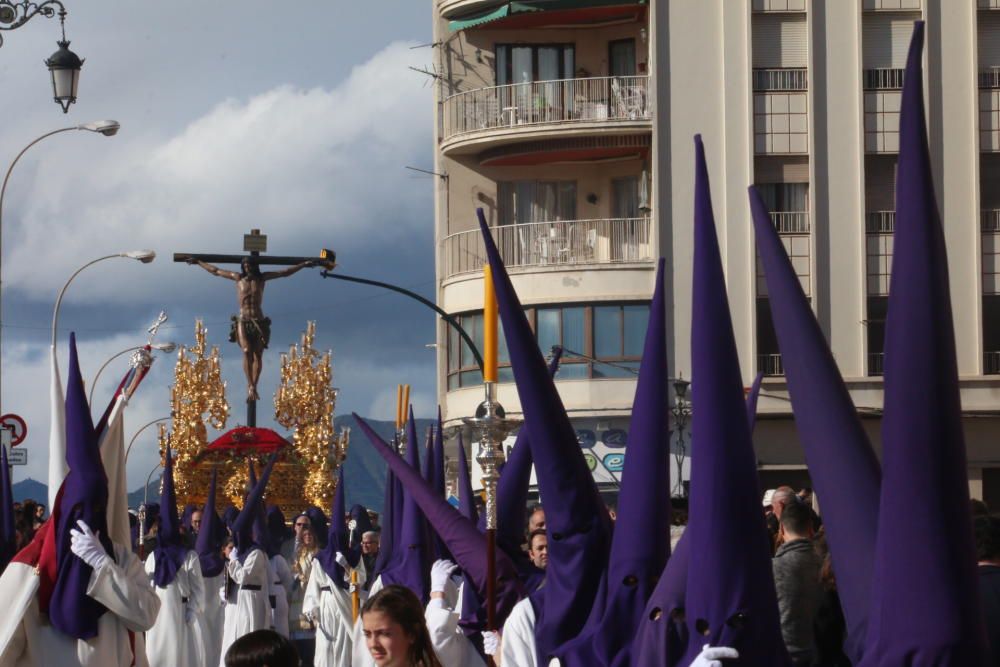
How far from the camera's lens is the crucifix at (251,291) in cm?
3900

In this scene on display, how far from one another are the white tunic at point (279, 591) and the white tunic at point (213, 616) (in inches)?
24.4

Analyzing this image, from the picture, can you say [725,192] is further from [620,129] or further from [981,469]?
[981,469]

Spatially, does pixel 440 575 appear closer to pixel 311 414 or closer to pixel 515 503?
pixel 515 503

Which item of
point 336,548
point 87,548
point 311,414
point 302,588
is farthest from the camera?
point 311,414

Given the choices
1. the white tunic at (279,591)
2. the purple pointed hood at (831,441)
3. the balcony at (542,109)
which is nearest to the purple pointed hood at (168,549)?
the white tunic at (279,591)

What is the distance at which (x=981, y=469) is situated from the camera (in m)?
36.5

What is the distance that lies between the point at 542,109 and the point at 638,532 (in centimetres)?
3316

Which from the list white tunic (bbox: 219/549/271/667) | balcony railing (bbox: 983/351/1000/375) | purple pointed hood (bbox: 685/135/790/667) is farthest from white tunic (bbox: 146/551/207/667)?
balcony railing (bbox: 983/351/1000/375)

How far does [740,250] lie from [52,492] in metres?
27.8

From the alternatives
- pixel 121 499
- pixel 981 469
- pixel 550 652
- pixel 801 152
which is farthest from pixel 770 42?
pixel 550 652

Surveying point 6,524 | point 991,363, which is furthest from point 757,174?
point 6,524

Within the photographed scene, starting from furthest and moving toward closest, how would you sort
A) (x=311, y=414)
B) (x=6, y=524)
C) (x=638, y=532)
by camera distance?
(x=311, y=414) → (x=6, y=524) → (x=638, y=532)

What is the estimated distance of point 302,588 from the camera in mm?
26375

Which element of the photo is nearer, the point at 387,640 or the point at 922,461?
the point at 922,461
